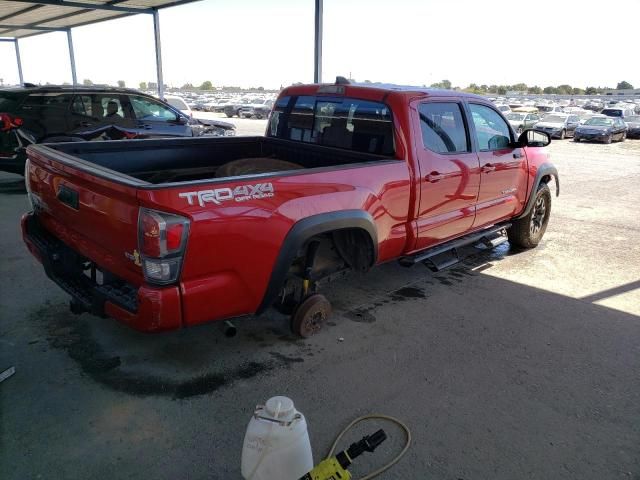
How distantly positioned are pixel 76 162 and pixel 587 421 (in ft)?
11.7

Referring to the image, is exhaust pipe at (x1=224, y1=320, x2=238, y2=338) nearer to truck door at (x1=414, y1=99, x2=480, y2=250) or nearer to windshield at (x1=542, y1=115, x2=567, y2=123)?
truck door at (x1=414, y1=99, x2=480, y2=250)

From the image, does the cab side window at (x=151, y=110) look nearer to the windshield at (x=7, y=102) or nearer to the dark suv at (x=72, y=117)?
the dark suv at (x=72, y=117)

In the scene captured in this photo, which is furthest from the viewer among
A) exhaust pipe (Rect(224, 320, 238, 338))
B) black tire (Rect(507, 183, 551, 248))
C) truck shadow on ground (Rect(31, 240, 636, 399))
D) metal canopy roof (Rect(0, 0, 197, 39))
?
metal canopy roof (Rect(0, 0, 197, 39))

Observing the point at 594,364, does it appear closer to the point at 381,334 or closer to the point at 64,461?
the point at 381,334

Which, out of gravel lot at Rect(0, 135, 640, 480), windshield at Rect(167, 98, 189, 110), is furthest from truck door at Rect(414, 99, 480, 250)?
windshield at Rect(167, 98, 189, 110)

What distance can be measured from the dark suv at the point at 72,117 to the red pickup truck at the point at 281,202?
5.11 metres

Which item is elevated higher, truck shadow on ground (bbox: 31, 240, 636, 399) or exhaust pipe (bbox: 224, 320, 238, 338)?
exhaust pipe (bbox: 224, 320, 238, 338)

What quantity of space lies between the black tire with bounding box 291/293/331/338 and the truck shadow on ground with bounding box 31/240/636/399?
0.32 ft

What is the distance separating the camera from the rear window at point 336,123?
4.14 meters

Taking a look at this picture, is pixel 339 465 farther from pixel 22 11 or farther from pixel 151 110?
pixel 22 11

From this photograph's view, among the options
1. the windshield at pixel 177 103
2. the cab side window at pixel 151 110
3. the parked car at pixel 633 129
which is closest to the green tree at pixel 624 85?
the parked car at pixel 633 129

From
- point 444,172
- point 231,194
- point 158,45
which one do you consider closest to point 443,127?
point 444,172

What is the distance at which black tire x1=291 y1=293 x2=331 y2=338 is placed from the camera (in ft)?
12.3

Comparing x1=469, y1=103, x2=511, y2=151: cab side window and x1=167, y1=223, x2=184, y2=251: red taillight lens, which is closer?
x1=167, y1=223, x2=184, y2=251: red taillight lens
